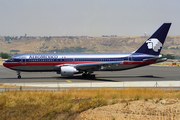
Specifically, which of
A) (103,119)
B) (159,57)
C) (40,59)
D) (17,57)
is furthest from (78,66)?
(103,119)

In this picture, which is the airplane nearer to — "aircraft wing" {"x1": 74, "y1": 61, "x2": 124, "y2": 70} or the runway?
"aircraft wing" {"x1": 74, "y1": 61, "x2": 124, "y2": 70}

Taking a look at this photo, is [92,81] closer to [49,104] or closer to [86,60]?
[86,60]

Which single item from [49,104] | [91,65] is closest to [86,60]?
[91,65]

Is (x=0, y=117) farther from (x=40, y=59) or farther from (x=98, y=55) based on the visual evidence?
(x=98, y=55)

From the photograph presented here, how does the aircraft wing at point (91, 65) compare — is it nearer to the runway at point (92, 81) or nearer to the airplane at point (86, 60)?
the airplane at point (86, 60)

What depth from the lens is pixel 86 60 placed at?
44281 mm

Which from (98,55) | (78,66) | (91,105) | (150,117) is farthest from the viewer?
(98,55)

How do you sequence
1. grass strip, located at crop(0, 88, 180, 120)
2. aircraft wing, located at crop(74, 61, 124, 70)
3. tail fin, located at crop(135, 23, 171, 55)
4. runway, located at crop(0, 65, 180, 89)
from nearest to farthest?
grass strip, located at crop(0, 88, 180, 120) < runway, located at crop(0, 65, 180, 89) < aircraft wing, located at crop(74, 61, 124, 70) < tail fin, located at crop(135, 23, 171, 55)

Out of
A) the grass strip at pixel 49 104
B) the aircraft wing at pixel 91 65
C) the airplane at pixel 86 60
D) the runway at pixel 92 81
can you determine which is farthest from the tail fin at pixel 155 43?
the grass strip at pixel 49 104

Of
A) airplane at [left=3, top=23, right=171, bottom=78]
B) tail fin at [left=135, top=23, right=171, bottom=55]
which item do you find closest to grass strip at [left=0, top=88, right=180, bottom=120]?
airplane at [left=3, top=23, right=171, bottom=78]

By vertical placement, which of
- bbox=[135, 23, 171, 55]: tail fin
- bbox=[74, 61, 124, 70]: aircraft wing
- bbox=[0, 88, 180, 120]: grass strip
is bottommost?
bbox=[0, 88, 180, 120]: grass strip

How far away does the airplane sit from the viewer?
1697 inches

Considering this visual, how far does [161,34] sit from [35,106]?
31676mm

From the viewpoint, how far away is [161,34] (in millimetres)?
45250
